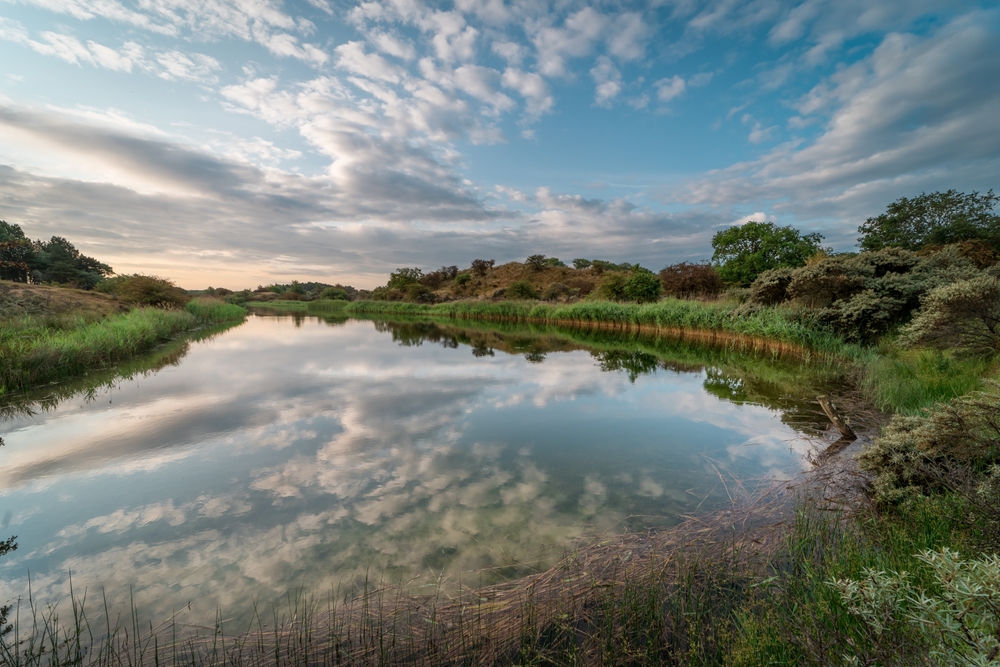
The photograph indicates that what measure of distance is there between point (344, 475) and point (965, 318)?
944 cm

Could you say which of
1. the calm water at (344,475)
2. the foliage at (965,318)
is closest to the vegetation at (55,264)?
the calm water at (344,475)

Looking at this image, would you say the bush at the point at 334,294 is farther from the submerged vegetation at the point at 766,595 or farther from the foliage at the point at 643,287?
the submerged vegetation at the point at 766,595

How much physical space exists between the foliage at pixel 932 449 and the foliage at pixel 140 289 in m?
27.2

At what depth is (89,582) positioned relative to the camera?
2.87 m

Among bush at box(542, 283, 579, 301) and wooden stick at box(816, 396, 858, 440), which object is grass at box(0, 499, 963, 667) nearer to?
wooden stick at box(816, 396, 858, 440)

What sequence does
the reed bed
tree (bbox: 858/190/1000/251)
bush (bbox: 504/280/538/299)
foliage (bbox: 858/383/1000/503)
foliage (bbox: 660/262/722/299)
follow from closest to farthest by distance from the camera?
1. foliage (bbox: 858/383/1000/503)
2. the reed bed
3. tree (bbox: 858/190/1000/251)
4. foliage (bbox: 660/262/722/299)
5. bush (bbox: 504/280/538/299)

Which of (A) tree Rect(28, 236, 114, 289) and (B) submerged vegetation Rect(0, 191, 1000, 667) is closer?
(B) submerged vegetation Rect(0, 191, 1000, 667)

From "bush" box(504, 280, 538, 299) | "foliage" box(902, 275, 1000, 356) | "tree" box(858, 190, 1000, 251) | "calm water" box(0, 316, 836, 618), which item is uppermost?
"tree" box(858, 190, 1000, 251)

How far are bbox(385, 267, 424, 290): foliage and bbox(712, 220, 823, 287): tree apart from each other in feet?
127

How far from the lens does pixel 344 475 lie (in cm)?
462

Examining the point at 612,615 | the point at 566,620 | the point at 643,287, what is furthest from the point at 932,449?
the point at 643,287

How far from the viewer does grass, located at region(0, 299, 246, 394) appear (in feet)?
26.3

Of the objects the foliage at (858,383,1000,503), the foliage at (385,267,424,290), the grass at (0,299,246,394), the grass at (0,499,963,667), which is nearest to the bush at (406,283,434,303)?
the foliage at (385,267,424,290)

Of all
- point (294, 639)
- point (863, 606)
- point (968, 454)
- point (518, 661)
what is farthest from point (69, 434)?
point (968, 454)
